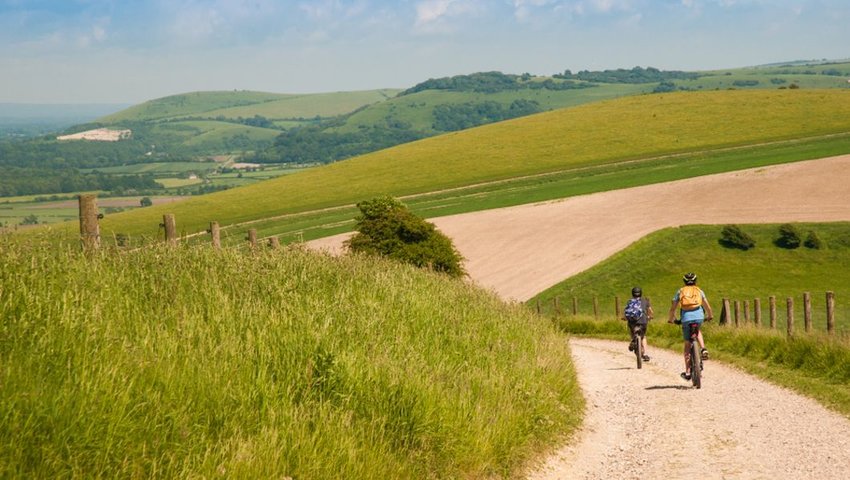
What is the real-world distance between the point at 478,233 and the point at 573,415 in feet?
212

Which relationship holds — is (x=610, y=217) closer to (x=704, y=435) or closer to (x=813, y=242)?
(x=813, y=242)

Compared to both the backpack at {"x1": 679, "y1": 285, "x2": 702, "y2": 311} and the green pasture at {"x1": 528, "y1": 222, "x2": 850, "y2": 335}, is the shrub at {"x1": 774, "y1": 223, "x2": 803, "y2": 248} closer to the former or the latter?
the green pasture at {"x1": 528, "y1": 222, "x2": 850, "y2": 335}

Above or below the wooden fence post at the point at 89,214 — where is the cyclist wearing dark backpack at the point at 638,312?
below

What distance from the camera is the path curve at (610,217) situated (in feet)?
222

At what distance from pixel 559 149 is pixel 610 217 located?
52.3 metres

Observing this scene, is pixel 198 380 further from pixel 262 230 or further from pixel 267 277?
pixel 262 230

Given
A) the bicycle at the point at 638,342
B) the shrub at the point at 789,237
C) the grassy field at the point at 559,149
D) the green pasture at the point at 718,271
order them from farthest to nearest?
the grassy field at the point at 559,149 < the shrub at the point at 789,237 < the green pasture at the point at 718,271 < the bicycle at the point at 638,342

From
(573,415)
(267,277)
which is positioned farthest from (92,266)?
(573,415)

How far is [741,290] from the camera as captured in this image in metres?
57.8

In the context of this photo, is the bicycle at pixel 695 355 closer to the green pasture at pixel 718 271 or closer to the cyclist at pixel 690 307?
the cyclist at pixel 690 307

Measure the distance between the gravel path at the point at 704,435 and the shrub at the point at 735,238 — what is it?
47.2 m

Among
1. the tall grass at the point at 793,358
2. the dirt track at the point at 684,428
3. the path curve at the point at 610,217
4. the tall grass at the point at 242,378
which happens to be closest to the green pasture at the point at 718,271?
the path curve at the point at 610,217

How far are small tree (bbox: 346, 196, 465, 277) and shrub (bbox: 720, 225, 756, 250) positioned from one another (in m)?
24.1

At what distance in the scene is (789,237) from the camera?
64.7 m
